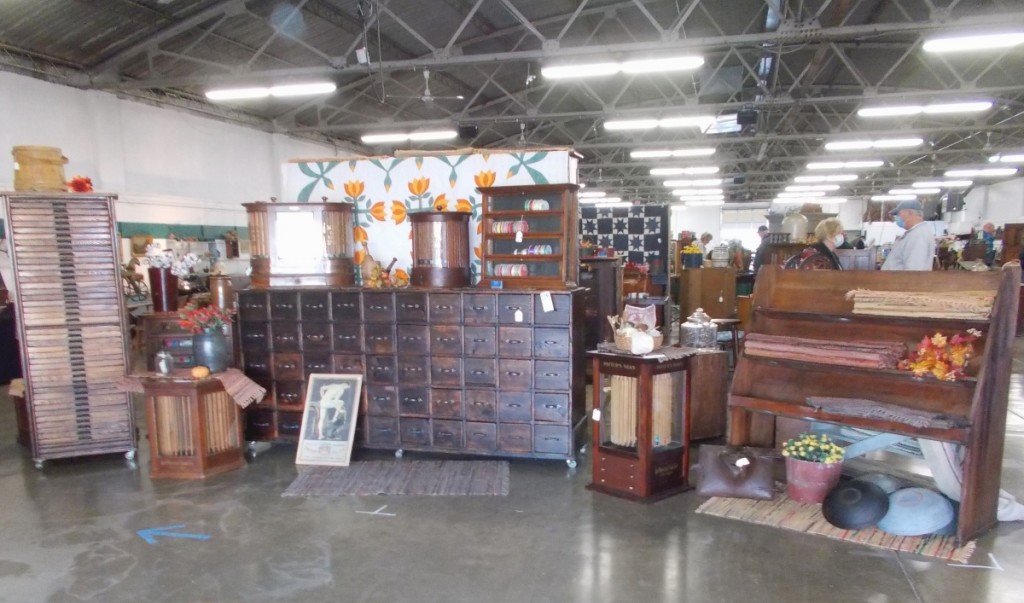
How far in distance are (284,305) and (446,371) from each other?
1359mm

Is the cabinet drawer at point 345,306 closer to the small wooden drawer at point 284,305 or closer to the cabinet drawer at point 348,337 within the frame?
the cabinet drawer at point 348,337

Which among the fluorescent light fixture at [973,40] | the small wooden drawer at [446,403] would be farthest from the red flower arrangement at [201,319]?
the fluorescent light fixture at [973,40]

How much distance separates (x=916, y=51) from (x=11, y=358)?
13658 mm

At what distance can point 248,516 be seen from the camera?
3.60m

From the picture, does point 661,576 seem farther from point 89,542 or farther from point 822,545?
point 89,542

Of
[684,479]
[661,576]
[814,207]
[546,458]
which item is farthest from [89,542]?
[814,207]

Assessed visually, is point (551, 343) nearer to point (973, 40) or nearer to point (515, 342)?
point (515, 342)

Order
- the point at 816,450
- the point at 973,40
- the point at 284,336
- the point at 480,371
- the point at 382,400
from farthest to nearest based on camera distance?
the point at 973,40 → the point at 284,336 → the point at 382,400 → the point at 480,371 → the point at 816,450

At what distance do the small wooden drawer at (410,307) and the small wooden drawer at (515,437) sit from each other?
974 mm

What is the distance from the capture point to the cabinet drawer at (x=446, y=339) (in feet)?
14.2

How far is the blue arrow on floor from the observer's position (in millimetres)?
3326

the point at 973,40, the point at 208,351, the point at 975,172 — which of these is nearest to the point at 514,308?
the point at 208,351

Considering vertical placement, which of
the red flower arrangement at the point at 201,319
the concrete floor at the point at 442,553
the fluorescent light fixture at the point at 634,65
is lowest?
the concrete floor at the point at 442,553

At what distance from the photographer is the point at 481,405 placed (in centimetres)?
434
